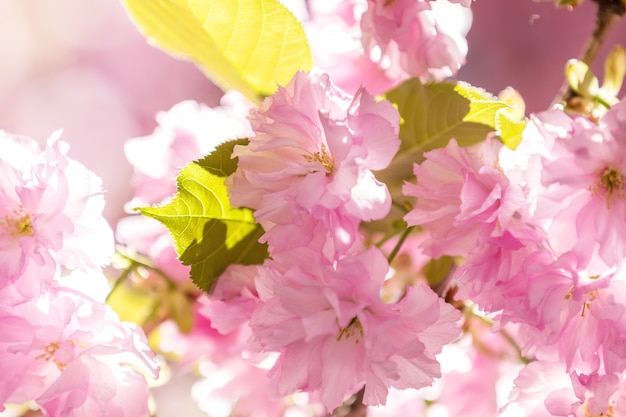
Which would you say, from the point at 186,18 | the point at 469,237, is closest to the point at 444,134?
the point at 469,237

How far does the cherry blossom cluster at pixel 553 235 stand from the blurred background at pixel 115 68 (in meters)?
1.45

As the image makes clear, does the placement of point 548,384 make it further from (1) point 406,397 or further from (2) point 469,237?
(1) point 406,397

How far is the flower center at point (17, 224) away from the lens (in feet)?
1.65

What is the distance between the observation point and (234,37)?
58 cm

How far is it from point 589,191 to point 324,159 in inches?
5.7

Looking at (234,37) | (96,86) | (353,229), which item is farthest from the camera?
(96,86)

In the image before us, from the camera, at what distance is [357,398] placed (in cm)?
60

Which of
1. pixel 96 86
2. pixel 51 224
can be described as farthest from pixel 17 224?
pixel 96 86

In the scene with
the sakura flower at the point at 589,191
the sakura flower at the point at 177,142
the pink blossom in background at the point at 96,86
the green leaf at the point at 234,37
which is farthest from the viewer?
the pink blossom in background at the point at 96,86

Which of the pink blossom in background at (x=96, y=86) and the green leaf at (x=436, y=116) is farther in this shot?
the pink blossom in background at (x=96, y=86)

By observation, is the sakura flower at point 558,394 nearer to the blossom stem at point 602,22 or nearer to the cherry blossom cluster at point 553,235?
the cherry blossom cluster at point 553,235

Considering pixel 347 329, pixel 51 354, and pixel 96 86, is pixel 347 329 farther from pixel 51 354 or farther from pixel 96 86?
pixel 96 86

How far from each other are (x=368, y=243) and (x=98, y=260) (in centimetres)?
21

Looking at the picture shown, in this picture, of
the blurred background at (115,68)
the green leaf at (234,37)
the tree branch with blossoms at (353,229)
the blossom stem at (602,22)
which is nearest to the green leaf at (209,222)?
the tree branch with blossoms at (353,229)
